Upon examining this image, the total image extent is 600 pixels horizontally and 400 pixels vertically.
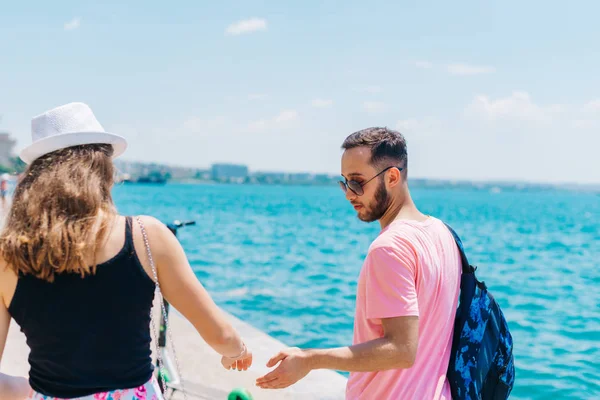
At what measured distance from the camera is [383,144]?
2355mm

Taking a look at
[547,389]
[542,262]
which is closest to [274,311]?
[547,389]

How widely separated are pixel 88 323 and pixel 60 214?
1.13 feet

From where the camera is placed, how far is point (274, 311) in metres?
13.5

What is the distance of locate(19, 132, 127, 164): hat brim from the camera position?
6.58 feet

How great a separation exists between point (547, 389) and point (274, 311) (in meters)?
6.41

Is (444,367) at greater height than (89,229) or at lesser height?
lesser

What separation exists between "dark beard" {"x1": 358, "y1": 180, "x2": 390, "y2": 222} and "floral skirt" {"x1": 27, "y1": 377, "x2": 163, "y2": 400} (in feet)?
3.29

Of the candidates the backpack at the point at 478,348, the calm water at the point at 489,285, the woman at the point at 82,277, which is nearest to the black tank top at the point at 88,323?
the woman at the point at 82,277

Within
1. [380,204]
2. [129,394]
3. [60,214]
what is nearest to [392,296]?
[380,204]

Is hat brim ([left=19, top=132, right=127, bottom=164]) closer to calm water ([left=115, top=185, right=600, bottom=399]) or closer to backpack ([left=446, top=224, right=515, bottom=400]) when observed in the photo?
calm water ([left=115, top=185, right=600, bottom=399])

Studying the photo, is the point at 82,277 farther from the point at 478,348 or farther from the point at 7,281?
the point at 478,348

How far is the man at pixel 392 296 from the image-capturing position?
2078 millimetres

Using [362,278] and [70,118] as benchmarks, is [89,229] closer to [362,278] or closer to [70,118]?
[70,118]

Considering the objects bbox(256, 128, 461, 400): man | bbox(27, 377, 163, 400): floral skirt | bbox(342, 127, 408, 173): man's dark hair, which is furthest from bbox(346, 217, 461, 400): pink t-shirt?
bbox(27, 377, 163, 400): floral skirt
